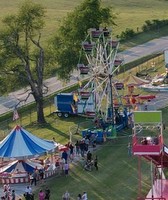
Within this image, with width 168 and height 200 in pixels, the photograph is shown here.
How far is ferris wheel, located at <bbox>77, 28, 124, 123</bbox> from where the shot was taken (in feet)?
188

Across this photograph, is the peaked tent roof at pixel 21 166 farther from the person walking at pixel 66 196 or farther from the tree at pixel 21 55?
the tree at pixel 21 55

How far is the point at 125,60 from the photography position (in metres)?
92.8

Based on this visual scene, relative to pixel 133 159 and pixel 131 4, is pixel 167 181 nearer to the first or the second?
pixel 133 159

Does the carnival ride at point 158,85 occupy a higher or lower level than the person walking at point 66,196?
lower

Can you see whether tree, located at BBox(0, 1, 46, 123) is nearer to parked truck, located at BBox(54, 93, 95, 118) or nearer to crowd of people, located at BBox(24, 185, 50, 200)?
parked truck, located at BBox(54, 93, 95, 118)

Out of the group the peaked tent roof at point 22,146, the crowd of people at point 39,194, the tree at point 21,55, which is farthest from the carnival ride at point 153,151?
the tree at point 21,55

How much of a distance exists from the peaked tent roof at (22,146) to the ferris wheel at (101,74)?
375 inches

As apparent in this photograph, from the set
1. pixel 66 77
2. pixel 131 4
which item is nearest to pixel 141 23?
pixel 131 4

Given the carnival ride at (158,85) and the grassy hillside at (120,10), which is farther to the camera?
the grassy hillside at (120,10)

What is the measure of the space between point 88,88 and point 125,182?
19.1m

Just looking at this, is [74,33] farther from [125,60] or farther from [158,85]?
[125,60]

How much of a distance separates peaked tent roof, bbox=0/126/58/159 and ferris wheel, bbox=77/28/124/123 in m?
9.52

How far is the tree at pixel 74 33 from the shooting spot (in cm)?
7038

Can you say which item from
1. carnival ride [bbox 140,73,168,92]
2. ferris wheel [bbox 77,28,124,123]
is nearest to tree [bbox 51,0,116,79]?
carnival ride [bbox 140,73,168,92]
